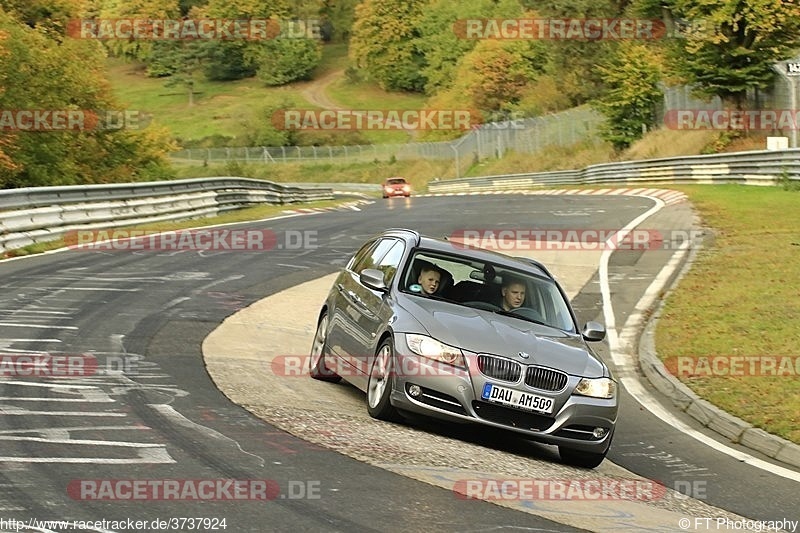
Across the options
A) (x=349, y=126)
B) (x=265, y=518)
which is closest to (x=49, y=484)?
(x=265, y=518)

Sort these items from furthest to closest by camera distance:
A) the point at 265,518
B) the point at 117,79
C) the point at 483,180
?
the point at 117,79 < the point at 483,180 < the point at 265,518

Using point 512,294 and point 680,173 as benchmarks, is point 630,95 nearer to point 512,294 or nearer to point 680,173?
point 680,173

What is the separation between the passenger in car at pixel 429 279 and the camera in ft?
35.4

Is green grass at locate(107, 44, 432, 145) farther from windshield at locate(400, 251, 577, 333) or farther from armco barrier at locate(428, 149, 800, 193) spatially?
windshield at locate(400, 251, 577, 333)

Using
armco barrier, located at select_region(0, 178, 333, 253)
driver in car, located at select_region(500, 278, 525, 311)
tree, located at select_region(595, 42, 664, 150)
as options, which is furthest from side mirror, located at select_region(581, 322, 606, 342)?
tree, located at select_region(595, 42, 664, 150)

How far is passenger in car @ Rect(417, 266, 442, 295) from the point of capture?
10805 mm

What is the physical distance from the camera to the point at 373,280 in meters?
10.8

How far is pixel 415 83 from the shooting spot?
14850 cm

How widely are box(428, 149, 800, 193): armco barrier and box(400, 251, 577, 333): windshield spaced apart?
26446 mm

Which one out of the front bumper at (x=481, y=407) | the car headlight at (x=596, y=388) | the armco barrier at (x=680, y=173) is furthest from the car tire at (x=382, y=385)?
the armco barrier at (x=680, y=173)

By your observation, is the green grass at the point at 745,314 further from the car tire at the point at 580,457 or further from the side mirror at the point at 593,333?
the car tire at the point at 580,457

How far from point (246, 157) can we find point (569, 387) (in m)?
108

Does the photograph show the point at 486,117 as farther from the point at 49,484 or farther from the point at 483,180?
the point at 49,484

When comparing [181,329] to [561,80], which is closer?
[181,329]
